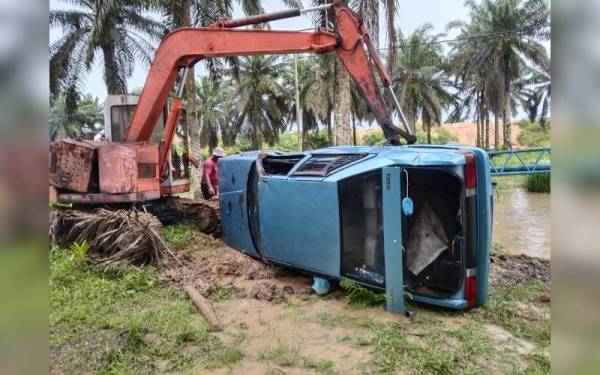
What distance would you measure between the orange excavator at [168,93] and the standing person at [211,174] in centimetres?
249

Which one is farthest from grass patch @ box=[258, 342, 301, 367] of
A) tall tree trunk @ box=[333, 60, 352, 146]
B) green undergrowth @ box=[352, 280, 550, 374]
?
tall tree trunk @ box=[333, 60, 352, 146]

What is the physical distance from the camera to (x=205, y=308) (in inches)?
186

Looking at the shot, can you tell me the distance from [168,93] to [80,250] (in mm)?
3422

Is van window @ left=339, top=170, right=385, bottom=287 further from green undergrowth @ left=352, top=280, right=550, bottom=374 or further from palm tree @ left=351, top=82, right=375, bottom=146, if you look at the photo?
palm tree @ left=351, top=82, right=375, bottom=146

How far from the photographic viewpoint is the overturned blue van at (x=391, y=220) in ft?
14.3

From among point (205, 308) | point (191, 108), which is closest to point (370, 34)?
point (191, 108)

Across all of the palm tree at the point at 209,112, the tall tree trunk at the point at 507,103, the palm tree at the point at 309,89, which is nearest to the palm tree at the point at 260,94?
the palm tree at the point at 309,89

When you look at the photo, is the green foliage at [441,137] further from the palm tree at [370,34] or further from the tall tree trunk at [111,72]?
the palm tree at [370,34]

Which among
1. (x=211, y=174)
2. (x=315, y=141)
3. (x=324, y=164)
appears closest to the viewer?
(x=324, y=164)

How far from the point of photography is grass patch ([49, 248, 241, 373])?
145 inches

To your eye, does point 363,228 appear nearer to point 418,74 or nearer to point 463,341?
point 463,341

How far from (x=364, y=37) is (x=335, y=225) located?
11.4 ft

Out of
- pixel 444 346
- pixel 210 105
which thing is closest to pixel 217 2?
pixel 444 346
